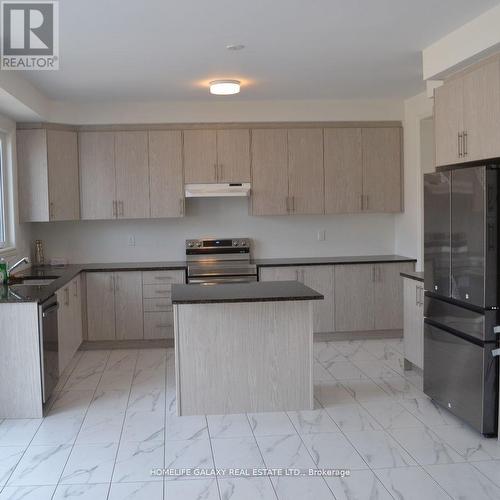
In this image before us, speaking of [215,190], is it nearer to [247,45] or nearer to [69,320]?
[69,320]

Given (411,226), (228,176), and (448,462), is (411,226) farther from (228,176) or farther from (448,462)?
(448,462)

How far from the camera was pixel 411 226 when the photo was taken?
6.79 m

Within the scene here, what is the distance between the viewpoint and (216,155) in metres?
6.68

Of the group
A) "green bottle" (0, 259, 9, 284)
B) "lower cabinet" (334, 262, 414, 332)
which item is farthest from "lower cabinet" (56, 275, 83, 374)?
"lower cabinet" (334, 262, 414, 332)

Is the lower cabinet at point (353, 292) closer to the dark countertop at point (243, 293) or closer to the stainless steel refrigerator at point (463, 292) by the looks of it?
the dark countertop at point (243, 293)

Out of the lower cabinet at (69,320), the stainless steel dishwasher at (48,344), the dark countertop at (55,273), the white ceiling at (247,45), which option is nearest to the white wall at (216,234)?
the dark countertop at (55,273)

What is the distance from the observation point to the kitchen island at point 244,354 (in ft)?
14.3

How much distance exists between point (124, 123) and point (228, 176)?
1196 mm

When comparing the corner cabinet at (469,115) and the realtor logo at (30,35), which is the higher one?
the realtor logo at (30,35)

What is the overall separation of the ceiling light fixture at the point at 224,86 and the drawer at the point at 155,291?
6.74 ft

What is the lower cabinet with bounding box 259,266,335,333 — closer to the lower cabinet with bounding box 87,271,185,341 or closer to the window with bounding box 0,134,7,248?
Result: the lower cabinet with bounding box 87,271,185,341

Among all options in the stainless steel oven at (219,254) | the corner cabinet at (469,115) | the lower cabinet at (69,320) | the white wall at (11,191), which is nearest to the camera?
the corner cabinet at (469,115)

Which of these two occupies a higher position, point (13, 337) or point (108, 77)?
point (108, 77)

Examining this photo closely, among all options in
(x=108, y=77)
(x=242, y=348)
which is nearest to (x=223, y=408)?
(x=242, y=348)
